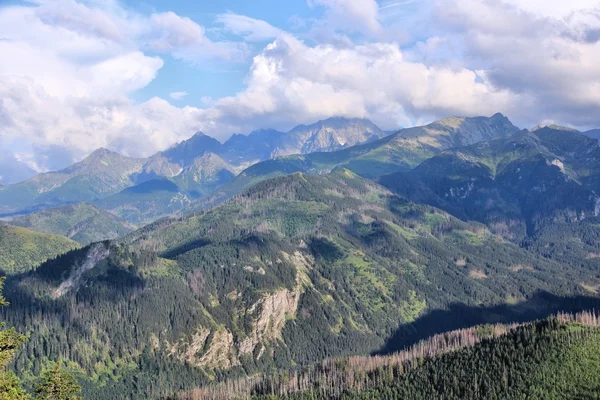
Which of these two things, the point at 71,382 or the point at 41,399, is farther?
the point at 71,382

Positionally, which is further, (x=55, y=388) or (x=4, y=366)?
(x=55, y=388)

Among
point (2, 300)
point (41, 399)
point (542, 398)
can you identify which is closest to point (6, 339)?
point (2, 300)

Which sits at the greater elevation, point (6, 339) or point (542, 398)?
point (6, 339)

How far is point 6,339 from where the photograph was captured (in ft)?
251

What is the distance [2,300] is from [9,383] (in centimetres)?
1205

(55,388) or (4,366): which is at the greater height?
(4,366)

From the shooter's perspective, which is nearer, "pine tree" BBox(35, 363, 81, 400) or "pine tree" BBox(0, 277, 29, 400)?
"pine tree" BBox(0, 277, 29, 400)

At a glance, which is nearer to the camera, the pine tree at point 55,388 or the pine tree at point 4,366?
the pine tree at point 4,366

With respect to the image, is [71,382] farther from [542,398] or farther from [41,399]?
[542,398]

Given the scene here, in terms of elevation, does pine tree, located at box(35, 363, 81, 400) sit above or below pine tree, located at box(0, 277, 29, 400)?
below

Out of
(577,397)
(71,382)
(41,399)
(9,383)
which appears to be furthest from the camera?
(577,397)

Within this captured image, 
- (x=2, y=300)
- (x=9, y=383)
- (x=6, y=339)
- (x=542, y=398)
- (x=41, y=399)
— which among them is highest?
(x=2, y=300)

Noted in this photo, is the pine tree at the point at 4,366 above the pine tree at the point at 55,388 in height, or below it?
above

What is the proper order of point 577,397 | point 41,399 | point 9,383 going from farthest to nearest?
point 577,397 < point 41,399 < point 9,383
